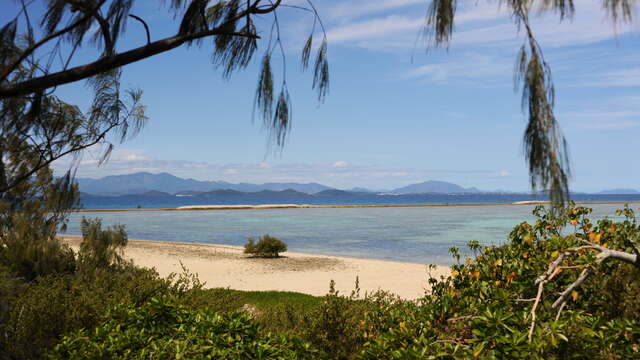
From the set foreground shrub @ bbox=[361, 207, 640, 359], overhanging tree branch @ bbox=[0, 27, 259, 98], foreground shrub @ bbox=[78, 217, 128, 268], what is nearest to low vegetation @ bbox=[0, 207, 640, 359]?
foreground shrub @ bbox=[361, 207, 640, 359]

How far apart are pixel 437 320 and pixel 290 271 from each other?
42.9 ft

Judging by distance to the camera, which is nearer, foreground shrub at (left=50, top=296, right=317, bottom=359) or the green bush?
foreground shrub at (left=50, top=296, right=317, bottom=359)

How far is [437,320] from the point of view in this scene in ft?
14.4

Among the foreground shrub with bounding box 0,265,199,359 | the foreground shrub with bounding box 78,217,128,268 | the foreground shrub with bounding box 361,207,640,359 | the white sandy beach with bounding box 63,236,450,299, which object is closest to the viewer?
the foreground shrub with bounding box 361,207,640,359

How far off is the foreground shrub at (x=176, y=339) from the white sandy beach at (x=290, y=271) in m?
8.40

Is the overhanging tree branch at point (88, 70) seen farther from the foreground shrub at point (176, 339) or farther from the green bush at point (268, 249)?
the green bush at point (268, 249)

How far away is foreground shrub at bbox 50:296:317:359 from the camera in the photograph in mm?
3877

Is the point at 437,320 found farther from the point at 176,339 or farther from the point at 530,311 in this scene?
the point at 176,339

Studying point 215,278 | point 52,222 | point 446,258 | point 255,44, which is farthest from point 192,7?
point 446,258

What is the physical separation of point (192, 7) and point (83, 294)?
141 inches

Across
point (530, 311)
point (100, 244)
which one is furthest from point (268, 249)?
point (530, 311)

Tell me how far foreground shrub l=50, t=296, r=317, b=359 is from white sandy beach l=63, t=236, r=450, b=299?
8397 millimetres

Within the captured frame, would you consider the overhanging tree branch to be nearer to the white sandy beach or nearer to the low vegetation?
the low vegetation

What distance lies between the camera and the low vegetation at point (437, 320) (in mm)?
3428
